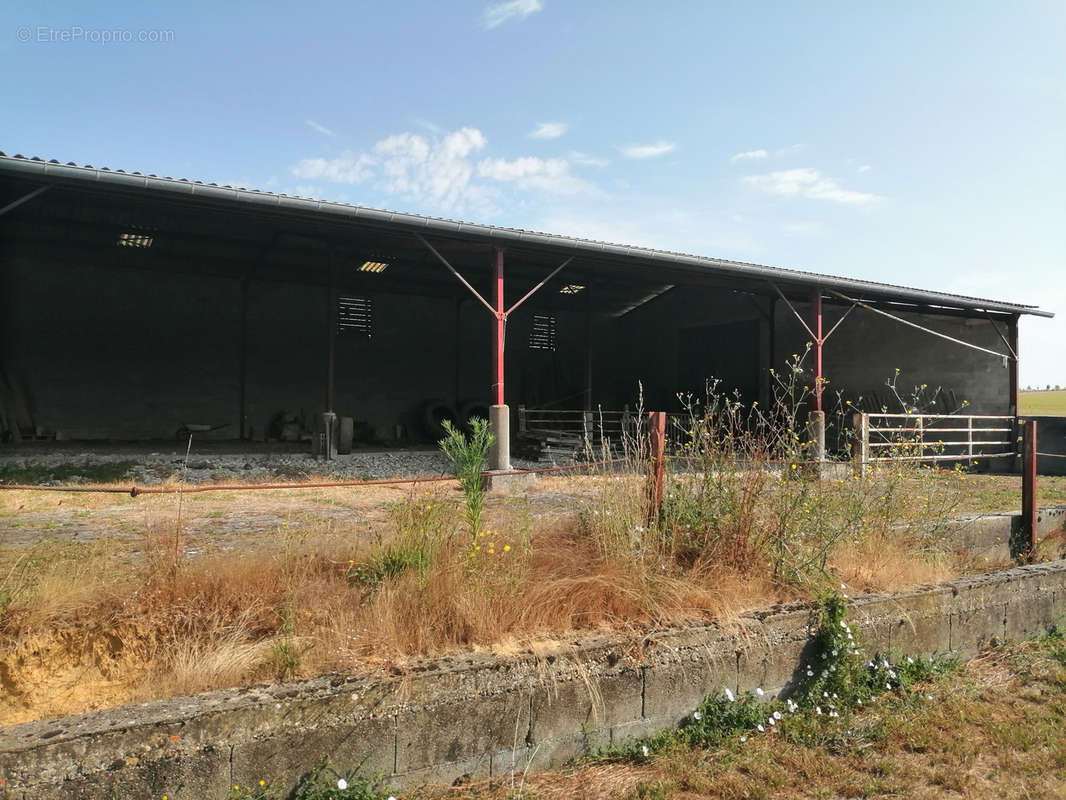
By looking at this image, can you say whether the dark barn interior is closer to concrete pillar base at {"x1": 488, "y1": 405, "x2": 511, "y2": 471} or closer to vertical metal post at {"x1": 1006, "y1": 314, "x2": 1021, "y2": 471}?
vertical metal post at {"x1": 1006, "y1": 314, "x2": 1021, "y2": 471}

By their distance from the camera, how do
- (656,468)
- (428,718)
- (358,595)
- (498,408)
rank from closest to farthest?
(428,718), (358,595), (656,468), (498,408)

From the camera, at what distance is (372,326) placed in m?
17.9

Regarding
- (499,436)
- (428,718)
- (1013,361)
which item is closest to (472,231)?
(499,436)

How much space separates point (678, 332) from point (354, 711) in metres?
18.7

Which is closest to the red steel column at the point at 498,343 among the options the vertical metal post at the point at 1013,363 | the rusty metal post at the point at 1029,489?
the rusty metal post at the point at 1029,489

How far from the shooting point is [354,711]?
8.46ft

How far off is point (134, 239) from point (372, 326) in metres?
5.77

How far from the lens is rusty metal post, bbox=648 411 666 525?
167 inches

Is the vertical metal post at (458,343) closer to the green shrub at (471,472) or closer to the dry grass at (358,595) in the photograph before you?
the dry grass at (358,595)

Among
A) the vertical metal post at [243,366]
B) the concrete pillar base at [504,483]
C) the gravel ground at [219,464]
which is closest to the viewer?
the concrete pillar base at [504,483]

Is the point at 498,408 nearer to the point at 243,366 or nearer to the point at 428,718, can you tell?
the point at 428,718

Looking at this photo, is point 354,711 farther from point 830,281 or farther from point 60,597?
point 830,281

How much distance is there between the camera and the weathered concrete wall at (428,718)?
221 centimetres

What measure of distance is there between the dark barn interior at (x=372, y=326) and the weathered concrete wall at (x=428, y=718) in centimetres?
737
